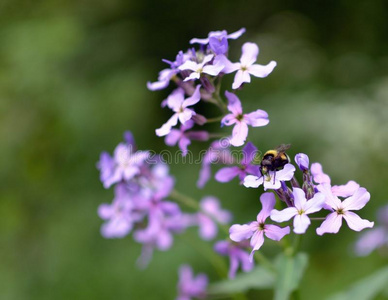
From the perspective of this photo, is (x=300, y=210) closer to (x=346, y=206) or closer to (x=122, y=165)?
(x=346, y=206)

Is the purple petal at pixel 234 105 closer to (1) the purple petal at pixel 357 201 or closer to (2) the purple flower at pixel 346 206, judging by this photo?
(2) the purple flower at pixel 346 206

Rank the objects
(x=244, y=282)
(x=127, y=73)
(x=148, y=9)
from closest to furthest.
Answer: (x=244, y=282)
(x=127, y=73)
(x=148, y=9)

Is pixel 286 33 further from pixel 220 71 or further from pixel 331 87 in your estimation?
pixel 220 71

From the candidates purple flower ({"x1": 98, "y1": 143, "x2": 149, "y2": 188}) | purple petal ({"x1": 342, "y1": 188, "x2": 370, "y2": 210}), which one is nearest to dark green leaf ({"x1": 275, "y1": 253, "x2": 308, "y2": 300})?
purple petal ({"x1": 342, "y1": 188, "x2": 370, "y2": 210})

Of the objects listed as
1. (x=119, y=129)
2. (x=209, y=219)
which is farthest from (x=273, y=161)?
(x=119, y=129)

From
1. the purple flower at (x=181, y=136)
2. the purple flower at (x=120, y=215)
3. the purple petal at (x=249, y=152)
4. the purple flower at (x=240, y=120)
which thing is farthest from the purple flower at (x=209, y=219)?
the purple flower at (x=240, y=120)

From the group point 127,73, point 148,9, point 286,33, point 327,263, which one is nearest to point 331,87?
point 286,33
